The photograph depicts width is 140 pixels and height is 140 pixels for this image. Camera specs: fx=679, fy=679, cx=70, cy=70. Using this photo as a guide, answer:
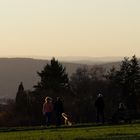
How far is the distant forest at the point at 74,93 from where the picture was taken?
106 meters

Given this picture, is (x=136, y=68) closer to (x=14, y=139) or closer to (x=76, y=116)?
(x=76, y=116)

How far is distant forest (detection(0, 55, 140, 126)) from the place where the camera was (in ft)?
349

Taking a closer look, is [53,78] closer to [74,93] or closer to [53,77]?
[53,77]

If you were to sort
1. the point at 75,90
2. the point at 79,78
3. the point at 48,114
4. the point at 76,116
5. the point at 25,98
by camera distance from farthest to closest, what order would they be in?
1. the point at 79,78
2. the point at 75,90
3. the point at 25,98
4. the point at 76,116
5. the point at 48,114

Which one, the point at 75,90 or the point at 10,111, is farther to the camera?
the point at 75,90

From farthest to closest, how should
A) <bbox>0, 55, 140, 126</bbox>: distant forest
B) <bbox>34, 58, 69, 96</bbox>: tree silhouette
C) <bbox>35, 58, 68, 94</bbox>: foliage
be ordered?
<bbox>35, 58, 68, 94</bbox>: foliage < <bbox>34, 58, 69, 96</bbox>: tree silhouette < <bbox>0, 55, 140, 126</bbox>: distant forest

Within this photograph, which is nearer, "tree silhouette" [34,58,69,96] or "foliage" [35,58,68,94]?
"tree silhouette" [34,58,69,96]

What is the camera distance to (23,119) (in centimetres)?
10594

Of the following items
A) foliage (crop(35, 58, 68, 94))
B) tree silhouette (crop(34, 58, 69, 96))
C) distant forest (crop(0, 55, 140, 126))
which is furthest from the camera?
foliage (crop(35, 58, 68, 94))

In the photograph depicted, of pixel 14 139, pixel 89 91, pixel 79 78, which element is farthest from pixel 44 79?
pixel 14 139

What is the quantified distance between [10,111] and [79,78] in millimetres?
42942

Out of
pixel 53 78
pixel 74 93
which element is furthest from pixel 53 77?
pixel 74 93

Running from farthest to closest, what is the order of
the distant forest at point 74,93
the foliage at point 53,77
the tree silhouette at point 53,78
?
the foliage at point 53,77, the tree silhouette at point 53,78, the distant forest at point 74,93

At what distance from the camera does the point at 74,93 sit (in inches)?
5108
